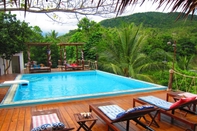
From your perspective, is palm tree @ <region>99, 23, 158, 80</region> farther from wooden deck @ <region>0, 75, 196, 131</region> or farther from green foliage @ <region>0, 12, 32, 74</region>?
green foliage @ <region>0, 12, 32, 74</region>

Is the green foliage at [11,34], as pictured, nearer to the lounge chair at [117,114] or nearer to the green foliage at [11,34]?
the green foliage at [11,34]

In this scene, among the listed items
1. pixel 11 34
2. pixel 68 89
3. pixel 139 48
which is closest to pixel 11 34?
pixel 11 34

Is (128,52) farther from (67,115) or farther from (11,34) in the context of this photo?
(67,115)

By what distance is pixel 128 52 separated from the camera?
11.6m

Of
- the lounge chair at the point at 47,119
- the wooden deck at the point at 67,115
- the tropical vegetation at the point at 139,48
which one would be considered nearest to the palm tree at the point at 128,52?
the tropical vegetation at the point at 139,48

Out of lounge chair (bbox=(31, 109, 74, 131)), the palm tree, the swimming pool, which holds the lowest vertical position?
the swimming pool

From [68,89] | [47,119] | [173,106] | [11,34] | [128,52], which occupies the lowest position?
[68,89]

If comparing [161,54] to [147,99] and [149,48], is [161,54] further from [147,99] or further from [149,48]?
[147,99]

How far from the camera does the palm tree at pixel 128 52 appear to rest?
36.5 ft

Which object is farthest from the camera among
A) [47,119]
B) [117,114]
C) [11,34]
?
[11,34]

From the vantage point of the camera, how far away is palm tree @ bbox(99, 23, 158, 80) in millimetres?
11133

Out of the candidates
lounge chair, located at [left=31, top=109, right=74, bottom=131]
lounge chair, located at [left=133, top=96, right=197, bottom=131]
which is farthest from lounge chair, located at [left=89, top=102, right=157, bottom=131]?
lounge chair, located at [left=31, top=109, right=74, bottom=131]

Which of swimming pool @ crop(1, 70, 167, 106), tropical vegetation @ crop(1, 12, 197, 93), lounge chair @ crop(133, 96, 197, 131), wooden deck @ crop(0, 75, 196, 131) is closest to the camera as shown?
lounge chair @ crop(133, 96, 197, 131)

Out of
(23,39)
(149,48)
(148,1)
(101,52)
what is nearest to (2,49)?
(23,39)
